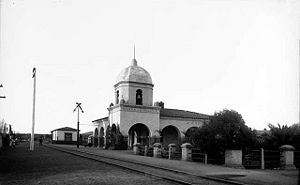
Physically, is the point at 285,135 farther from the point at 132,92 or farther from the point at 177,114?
the point at 177,114

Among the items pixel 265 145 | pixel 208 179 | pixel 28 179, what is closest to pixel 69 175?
pixel 28 179

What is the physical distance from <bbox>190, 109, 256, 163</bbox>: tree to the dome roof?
19.6 meters

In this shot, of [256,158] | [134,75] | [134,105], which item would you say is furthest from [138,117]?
[256,158]

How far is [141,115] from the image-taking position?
124 ft

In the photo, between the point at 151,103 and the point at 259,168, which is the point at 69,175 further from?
the point at 151,103

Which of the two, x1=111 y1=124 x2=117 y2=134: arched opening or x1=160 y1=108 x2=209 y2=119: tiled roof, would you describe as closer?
x1=111 y1=124 x2=117 y2=134: arched opening

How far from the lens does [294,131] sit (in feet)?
62.7

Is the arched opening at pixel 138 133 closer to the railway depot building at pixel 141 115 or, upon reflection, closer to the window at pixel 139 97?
the railway depot building at pixel 141 115

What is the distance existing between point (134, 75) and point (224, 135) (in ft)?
70.1

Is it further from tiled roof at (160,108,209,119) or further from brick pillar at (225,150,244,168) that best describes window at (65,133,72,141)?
brick pillar at (225,150,244,168)

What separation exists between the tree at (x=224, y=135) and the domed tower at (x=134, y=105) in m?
17.5

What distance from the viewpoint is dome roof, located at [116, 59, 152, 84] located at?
3875cm

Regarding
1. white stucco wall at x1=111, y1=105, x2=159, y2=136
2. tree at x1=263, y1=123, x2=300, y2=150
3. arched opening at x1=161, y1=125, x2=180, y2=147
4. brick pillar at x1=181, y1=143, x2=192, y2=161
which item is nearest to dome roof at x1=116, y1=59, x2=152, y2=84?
white stucco wall at x1=111, y1=105, x2=159, y2=136

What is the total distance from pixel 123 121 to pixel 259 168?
841 inches
